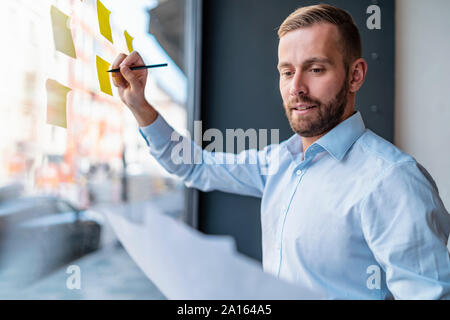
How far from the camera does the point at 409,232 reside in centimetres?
43

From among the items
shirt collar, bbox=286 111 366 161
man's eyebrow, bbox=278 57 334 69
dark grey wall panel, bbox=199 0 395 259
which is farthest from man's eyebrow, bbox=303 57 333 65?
dark grey wall panel, bbox=199 0 395 259

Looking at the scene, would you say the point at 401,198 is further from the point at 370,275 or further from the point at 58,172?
the point at 58,172

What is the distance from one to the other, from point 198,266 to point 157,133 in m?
0.52

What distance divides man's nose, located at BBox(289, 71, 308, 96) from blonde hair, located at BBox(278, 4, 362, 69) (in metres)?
0.08

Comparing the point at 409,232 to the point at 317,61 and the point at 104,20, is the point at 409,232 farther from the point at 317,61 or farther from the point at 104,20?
the point at 104,20

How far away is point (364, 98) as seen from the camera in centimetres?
86

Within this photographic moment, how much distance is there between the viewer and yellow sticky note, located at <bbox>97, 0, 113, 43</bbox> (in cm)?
48

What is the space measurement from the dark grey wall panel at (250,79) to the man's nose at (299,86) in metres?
0.29

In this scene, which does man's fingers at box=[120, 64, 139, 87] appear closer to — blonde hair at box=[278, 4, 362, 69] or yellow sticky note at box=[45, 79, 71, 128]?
yellow sticky note at box=[45, 79, 71, 128]

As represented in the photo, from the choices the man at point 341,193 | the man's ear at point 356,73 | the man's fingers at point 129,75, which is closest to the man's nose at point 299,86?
the man at point 341,193

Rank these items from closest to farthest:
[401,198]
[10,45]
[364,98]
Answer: [401,198], [10,45], [364,98]

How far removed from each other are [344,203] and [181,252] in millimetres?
354

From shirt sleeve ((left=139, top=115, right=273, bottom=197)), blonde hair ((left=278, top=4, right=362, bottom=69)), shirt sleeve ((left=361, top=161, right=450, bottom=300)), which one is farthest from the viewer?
shirt sleeve ((left=139, top=115, right=273, bottom=197))
